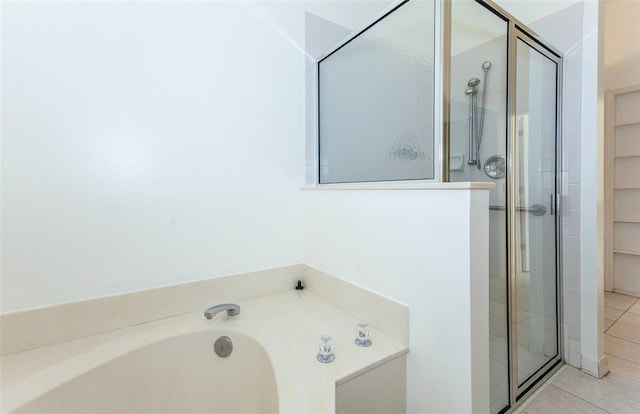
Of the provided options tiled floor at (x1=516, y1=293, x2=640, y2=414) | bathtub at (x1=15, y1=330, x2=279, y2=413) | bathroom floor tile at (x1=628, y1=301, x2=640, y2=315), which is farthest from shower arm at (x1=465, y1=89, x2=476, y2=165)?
bathroom floor tile at (x1=628, y1=301, x2=640, y2=315)

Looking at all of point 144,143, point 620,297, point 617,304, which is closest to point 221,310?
point 144,143

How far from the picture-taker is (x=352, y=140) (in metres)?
1.50

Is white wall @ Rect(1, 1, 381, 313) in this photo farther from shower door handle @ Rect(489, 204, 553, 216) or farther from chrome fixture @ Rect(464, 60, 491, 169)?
shower door handle @ Rect(489, 204, 553, 216)

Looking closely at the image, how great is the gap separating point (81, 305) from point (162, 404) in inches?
20.4

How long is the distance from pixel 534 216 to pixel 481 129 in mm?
558

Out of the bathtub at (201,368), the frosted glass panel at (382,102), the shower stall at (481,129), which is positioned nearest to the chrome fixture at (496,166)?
the shower stall at (481,129)

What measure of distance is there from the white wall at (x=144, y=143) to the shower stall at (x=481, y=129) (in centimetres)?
37

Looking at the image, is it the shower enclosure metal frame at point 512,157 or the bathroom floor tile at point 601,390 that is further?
the bathroom floor tile at point 601,390

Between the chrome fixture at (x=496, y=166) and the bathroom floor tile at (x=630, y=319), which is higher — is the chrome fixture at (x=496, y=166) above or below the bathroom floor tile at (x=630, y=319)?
above

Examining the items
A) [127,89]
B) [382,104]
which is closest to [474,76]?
[382,104]

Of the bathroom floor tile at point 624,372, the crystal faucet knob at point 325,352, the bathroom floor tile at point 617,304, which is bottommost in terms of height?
the bathroom floor tile at point 624,372

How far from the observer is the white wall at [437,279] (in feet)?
2.83

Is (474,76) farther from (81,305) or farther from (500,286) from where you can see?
(81,305)

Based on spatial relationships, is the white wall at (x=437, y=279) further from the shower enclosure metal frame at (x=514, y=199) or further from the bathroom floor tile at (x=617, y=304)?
the bathroom floor tile at (x=617, y=304)
